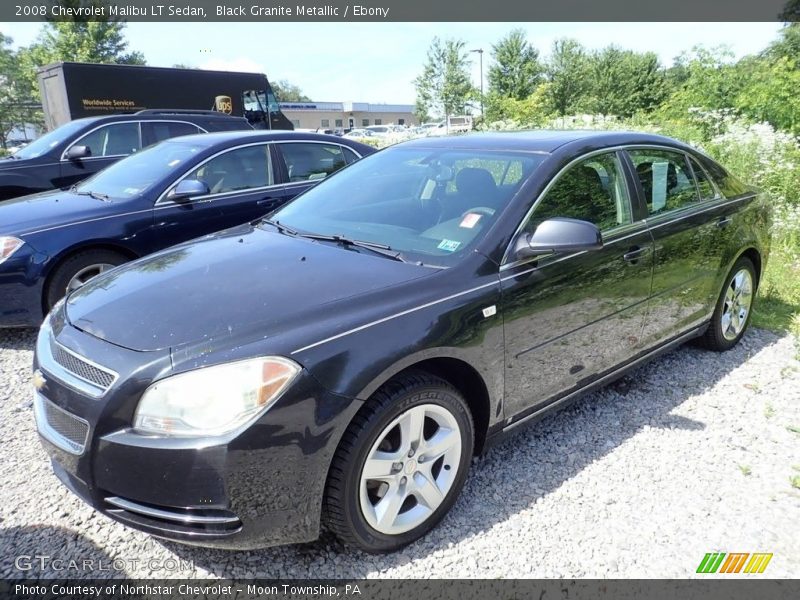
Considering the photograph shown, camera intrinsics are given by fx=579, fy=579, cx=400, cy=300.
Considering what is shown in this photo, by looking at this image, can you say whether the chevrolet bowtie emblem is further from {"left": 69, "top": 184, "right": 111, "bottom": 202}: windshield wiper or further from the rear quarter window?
the rear quarter window

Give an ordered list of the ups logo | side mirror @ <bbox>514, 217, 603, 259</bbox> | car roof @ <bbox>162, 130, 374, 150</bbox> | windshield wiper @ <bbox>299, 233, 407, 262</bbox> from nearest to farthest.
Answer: side mirror @ <bbox>514, 217, 603, 259</bbox>, windshield wiper @ <bbox>299, 233, 407, 262</bbox>, car roof @ <bbox>162, 130, 374, 150</bbox>, the ups logo

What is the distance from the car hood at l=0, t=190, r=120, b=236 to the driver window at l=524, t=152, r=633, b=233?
3694mm

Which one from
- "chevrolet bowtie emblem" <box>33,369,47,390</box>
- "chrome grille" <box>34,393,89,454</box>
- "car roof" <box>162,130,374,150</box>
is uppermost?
"car roof" <box>162,130,374,150</box>

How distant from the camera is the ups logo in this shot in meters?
15.5

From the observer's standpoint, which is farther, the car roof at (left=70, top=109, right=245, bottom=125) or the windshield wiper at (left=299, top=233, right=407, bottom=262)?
the car roof at (left=70, top=109, right=245, bottom=125)

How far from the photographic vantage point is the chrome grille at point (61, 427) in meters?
2.11

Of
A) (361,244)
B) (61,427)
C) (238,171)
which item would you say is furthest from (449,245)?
(238,171)

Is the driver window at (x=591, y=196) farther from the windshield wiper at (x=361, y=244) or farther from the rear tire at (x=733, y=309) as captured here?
the rear tire at (x=733, y=309)

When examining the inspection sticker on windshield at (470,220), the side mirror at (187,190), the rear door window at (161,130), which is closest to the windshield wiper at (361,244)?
the inspection sticker on windshield at (470,220)

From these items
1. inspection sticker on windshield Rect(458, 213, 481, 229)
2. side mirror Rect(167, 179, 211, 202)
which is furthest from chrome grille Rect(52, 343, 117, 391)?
side mirror Rect(167, 179, 211, 202)

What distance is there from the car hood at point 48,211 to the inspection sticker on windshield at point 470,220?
3.38 metres

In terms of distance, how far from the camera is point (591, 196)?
10.5 feet

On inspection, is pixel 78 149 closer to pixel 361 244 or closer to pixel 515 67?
pixel 361 244

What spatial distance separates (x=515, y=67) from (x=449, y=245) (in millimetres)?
38111
